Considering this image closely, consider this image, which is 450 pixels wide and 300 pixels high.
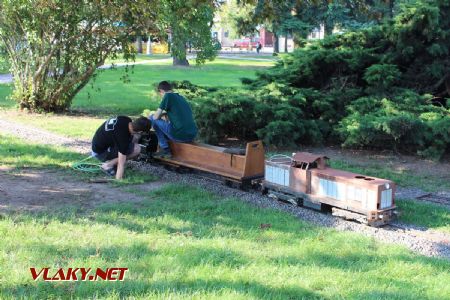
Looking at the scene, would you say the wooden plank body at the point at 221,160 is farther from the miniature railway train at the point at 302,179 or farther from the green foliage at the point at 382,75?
the green foliage at the point at 382,75

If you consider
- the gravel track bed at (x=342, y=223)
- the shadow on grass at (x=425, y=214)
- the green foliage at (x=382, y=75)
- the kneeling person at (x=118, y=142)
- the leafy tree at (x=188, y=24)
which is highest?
the leafy tree at (x=188, y=24)

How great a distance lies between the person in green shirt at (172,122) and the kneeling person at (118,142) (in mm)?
447

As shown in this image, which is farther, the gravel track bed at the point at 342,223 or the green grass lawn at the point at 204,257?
the gravel track bed at the point at 342,223

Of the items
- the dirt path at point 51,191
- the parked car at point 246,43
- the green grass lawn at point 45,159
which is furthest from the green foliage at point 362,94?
the parked car at point 246,43

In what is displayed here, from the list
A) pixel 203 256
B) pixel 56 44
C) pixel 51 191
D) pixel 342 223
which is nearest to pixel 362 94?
pixel 342 223

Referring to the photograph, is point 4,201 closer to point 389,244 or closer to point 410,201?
point 389,244

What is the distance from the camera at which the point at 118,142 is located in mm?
8906

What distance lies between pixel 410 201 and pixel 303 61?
580cm

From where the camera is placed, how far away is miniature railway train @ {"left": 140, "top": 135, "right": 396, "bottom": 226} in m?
6.95

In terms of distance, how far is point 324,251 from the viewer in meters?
5.80

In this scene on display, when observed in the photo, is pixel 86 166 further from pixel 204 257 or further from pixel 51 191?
pixel 204 257

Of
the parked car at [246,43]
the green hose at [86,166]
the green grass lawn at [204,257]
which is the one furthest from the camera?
the parked car at [246,43]

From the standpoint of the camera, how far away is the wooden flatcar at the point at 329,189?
272 inches

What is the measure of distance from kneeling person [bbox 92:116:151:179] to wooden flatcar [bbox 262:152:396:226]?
7.11ft
